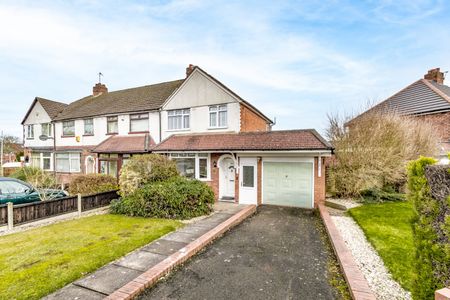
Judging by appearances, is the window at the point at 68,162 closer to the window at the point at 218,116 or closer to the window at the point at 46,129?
the window at the point at 46,129

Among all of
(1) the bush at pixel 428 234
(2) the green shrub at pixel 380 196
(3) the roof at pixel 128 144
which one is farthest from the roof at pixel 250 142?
(1) the bush at pixel 428 234

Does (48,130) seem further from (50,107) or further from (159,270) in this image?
(159,270)

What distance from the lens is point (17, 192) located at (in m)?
10.4

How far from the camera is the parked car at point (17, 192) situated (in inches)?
389

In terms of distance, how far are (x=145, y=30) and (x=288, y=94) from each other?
1448 cm

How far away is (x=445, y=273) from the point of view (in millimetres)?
2717

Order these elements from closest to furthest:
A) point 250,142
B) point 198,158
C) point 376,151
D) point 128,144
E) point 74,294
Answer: point 74,294 → point 376,151 → point 250,142 → point 198,158 → point 128,144

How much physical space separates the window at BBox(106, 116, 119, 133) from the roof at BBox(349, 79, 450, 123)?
1905cm

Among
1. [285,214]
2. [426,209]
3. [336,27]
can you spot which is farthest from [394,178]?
[426,209]

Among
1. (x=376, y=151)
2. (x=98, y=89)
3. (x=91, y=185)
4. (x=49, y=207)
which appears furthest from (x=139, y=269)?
(x=98, y=89)

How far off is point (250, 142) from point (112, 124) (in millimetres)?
12423

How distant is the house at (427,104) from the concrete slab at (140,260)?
Answer: 1236 centimetres

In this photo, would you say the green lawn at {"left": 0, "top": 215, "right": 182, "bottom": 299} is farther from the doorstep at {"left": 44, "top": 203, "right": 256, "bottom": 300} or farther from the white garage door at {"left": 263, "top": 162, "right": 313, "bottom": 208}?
the white garage door at {"left": 263, "top": 162, "right": 313, "bottom": 208}

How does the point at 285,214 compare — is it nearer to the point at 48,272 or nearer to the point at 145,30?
the point at 48,272
